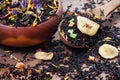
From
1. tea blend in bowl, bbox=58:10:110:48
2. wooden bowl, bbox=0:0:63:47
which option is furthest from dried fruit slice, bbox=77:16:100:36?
wooden bowl, bbox=0:0:63:47

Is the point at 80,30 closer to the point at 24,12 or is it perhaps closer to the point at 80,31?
the point at 80,31

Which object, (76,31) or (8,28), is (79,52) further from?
(8,28)

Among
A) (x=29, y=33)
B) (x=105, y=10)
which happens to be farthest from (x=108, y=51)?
(x=29, y=33)

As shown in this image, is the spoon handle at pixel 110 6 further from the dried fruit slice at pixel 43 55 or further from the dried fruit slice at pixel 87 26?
the dried fruit slice at pixel 43 55

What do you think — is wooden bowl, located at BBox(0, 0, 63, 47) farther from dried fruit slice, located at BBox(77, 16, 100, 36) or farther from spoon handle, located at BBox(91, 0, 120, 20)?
spoon handle, located at BBox(91, 0, 120, 20)

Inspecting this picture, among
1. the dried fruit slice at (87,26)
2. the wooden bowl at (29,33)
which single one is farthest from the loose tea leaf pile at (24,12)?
the dried fruit slice at (87,26)
